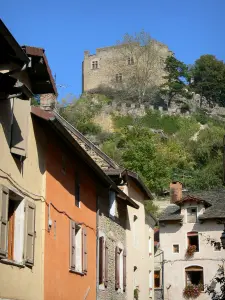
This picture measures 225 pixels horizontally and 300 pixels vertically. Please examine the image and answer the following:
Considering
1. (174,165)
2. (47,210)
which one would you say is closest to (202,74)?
(174,165)

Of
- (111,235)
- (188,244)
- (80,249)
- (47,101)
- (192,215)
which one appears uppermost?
(47,101)

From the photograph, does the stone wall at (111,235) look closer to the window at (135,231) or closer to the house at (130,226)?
the house at (130,226)

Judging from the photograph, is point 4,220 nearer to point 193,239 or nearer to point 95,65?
point 193,239

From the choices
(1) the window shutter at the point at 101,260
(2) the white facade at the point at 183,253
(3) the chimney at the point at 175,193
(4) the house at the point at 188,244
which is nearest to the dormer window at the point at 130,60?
(3) the chimney at the point at 175,193

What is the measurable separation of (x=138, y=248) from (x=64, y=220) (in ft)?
38.0

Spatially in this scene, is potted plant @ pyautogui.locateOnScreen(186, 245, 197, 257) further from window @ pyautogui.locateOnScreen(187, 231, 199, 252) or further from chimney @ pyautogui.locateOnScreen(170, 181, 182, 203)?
chimney @ pyautogui.locateOnScreen(170, 181, 182, 203)

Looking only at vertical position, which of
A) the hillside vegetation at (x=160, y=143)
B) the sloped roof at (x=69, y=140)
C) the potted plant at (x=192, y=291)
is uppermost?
the hillside vegetation at (x=160, y=143)

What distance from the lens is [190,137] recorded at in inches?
3364

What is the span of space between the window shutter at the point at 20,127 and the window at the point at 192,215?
1240 inches

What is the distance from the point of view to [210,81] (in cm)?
10888

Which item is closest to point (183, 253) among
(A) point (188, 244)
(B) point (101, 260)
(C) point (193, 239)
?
(A) point (188, 244)

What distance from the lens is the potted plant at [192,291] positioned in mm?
42188

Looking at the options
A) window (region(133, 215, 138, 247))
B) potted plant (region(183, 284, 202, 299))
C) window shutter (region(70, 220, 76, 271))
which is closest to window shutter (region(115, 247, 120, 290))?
window (region(133, 215, 138, 247))

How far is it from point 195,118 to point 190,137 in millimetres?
8375
